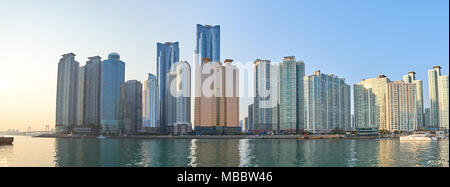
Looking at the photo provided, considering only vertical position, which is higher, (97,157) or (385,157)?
(97,157)

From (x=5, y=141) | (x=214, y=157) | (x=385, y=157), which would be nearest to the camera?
(x=385, y=157)

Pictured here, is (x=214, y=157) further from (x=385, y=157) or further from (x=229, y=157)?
(x=385, y=157)

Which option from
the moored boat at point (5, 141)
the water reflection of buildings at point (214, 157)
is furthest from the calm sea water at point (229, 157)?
the moored boat at point (5, 141)

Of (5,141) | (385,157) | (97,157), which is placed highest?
(97,157)

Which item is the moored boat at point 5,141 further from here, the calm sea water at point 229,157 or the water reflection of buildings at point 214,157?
the water reflection of buildings at point 214,157

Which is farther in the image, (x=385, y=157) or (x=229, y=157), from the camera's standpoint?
(x=385, y=157)

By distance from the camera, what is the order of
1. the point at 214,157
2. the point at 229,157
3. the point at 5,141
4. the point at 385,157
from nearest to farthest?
the point at 229,157 → the point at 385,157 → the point at 214,157 → the point at 5,141

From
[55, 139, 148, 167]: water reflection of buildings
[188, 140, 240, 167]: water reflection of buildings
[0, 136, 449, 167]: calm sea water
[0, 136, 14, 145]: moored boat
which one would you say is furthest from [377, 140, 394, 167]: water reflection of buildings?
[0, 136, 14, 145]: moored boat

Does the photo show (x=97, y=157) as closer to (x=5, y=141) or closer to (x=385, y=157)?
(x=385, y=157)

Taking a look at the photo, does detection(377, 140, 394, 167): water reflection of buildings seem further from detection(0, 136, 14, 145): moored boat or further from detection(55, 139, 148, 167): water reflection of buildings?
detection(0, 136, 14, 145): moored boat

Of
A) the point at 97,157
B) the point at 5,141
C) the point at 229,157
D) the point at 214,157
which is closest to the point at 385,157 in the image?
the point at 229,157
